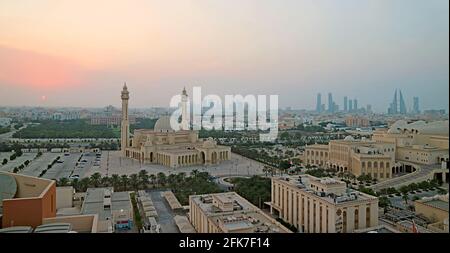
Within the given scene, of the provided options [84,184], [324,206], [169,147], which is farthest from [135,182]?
[324,206]

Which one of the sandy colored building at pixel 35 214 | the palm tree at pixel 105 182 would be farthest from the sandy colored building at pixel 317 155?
the sandy colored building at pixel 35 214

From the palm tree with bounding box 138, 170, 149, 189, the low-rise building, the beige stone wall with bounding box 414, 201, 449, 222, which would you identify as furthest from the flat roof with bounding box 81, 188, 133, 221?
the beige stone wall with bounding box 414, 201, 449, 222

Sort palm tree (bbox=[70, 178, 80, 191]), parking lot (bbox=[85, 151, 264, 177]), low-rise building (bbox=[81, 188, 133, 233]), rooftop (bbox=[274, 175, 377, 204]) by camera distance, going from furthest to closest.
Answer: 1. parking lot (bbox=[85, 151, 264, 177])
2. palm tree (bbox=[70, 178, 80, 191])
3. low-rise building (bbox=[81, 188, 133, 233])
4. rooftop (bbox=[274, 175, 377, 204])

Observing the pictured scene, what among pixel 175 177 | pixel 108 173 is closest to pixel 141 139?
pixel 108 173

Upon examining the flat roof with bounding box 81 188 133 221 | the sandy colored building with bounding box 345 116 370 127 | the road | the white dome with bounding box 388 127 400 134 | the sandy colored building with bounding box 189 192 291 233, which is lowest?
the road

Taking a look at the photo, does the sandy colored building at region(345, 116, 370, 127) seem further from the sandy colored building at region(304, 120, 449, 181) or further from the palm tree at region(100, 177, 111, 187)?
the palm tree at region(100, 177, 111, 187)

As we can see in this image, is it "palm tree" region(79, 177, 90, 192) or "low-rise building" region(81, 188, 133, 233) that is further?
"palm tree" region(79, 177, 90, 192)

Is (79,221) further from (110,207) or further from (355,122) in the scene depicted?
(355,122)
